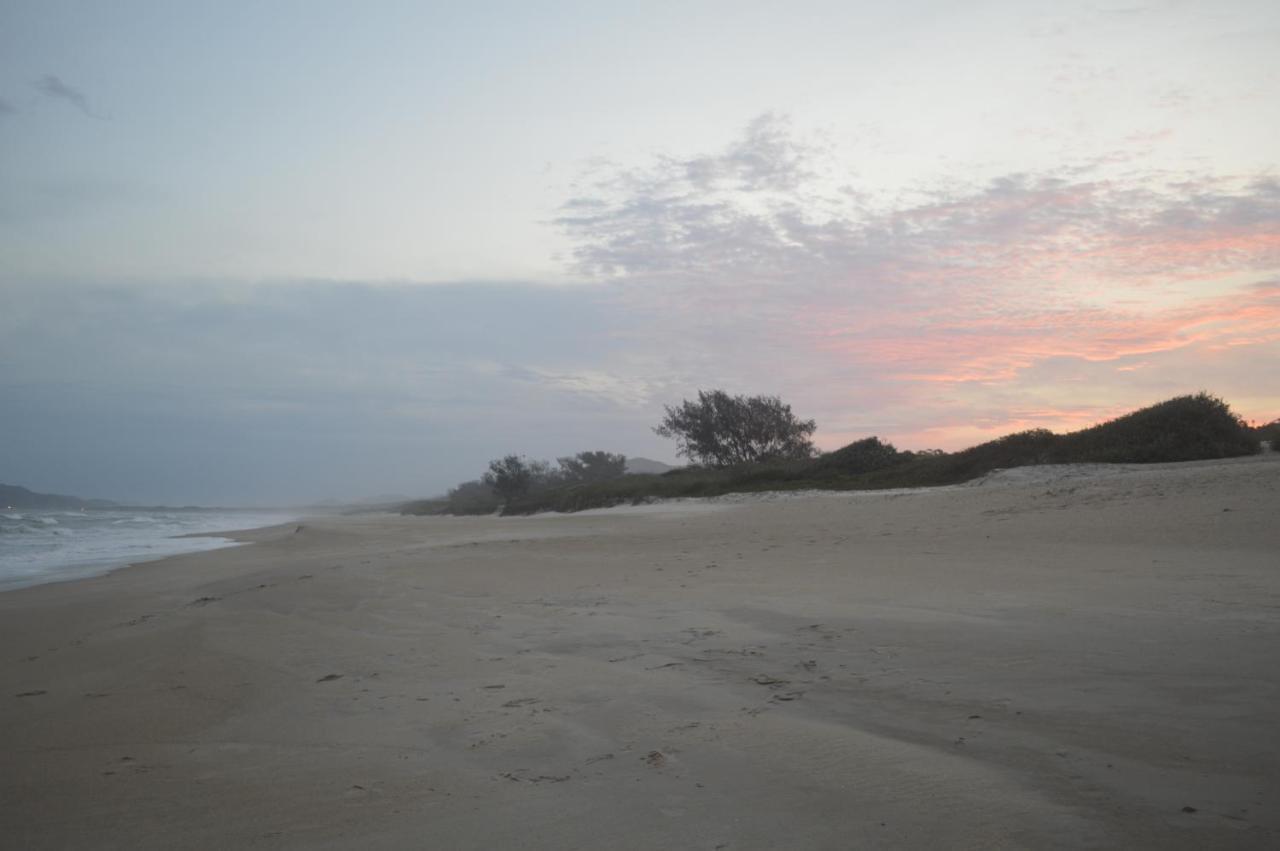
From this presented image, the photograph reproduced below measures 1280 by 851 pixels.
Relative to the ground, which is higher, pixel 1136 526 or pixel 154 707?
pixel 1136 526

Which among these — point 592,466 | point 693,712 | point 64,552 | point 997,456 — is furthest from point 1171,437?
point 592,466

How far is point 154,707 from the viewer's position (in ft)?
12.5

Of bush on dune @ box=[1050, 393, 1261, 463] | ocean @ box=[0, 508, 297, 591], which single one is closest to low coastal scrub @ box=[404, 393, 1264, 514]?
bush on dune @ box=[1050, 393, 1261, 463]

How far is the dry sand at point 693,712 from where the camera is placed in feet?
6.96

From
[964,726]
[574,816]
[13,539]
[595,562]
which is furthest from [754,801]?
[13,539]

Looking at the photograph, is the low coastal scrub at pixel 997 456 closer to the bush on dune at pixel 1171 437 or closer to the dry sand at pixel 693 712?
the bush on dune at pixel 1171 437

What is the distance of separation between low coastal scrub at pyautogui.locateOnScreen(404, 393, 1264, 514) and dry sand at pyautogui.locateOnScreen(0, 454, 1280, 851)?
37.5 feet

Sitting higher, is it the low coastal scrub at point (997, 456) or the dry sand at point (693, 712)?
the low coastal scrub at point (997, 456)

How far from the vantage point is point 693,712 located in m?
3.08

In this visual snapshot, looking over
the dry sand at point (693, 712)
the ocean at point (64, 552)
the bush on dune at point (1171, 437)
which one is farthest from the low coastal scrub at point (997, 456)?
the ocean at point (64, 552)

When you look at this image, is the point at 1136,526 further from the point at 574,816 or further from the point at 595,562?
the point at 574,816

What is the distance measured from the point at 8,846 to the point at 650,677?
8.31ft

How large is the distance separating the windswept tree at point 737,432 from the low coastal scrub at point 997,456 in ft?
26.4

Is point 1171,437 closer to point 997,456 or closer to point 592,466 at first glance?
point 997,456
